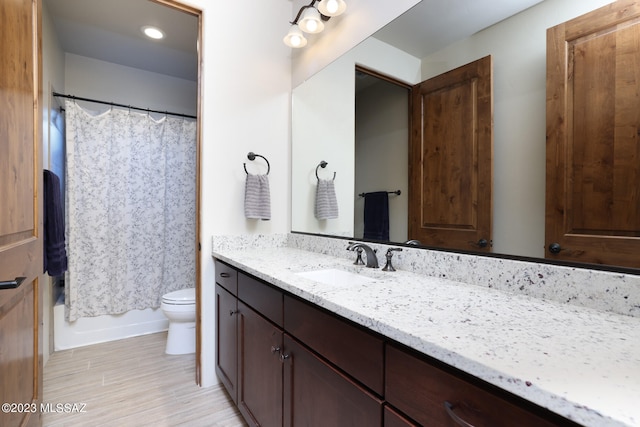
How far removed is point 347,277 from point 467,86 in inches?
36.6

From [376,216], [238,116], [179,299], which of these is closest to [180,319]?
[179,299]

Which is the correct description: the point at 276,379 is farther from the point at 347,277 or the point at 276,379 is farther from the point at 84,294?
the point at 84,294

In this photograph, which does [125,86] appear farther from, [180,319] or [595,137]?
[595,137]

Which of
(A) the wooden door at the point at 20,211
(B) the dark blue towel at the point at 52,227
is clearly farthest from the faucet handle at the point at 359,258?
(B) the dark blue towel at the point at 52,227

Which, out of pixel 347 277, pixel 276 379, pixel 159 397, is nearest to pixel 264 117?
pixel 347 277

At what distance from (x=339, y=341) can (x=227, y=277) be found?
1018mm

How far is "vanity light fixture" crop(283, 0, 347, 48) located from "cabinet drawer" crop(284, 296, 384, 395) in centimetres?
157

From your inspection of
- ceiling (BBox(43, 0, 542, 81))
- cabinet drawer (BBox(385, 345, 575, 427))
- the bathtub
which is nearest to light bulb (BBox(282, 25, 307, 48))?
ceiling (BBox(43, 0, 542, 81))

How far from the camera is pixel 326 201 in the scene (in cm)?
196

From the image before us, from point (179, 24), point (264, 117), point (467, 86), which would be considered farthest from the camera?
point (179, 24)

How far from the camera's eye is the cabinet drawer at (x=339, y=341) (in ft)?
2.37

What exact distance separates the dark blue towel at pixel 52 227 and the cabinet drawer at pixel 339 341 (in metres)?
1.62

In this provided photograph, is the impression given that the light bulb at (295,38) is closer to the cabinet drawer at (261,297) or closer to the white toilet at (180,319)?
the cabinet drawer at (261,297)

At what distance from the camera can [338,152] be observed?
189 centimetres
